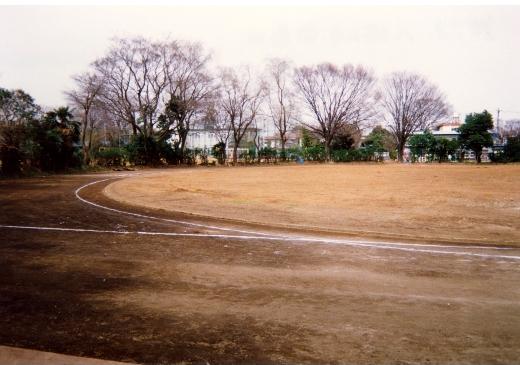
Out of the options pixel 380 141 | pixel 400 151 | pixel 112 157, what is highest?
pixel 380 141

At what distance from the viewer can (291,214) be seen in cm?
1143

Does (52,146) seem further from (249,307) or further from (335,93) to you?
(335,93)

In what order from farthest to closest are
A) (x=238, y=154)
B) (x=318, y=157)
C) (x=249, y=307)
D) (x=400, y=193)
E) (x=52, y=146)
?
(x=318, y=157) → (x=238, y=154) → (x=52, y=146) → (x=400, y=193) → (x=249, y=307)

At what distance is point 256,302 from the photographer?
4812 millimetres

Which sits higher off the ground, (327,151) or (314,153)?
(327,151)

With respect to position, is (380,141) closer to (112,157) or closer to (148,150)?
(148,150)

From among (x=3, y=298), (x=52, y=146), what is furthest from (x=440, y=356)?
(x=52, y=146)

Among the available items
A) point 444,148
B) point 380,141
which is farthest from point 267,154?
point 444,148

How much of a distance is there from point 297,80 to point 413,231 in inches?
1946

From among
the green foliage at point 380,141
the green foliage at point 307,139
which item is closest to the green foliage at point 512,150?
the green foliage at point 380,141

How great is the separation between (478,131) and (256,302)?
5294cm

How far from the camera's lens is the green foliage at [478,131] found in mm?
49156

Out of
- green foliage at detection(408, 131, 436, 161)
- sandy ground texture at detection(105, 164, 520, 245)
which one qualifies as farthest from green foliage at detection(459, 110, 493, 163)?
sandy ground texture at detection(105, 164, 520, 245)

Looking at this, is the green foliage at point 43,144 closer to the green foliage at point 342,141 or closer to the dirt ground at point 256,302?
the dirt ground at point 256,302
